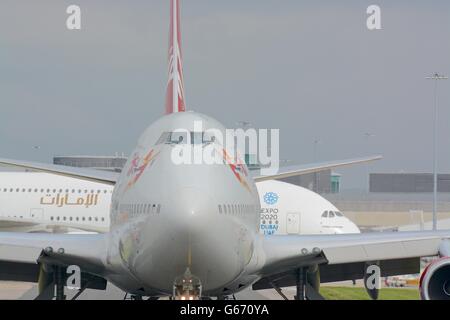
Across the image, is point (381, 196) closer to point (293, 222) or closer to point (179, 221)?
point (293, 222)

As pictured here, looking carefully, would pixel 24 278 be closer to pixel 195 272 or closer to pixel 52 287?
pixel 52 287

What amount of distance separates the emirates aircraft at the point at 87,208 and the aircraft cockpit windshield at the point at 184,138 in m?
32.9

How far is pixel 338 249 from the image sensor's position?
61.0 feet

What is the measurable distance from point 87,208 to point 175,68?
2890 cm

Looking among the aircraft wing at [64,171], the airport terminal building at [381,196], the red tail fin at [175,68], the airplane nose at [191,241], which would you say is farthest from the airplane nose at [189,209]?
the airport terminal building at [381,196]

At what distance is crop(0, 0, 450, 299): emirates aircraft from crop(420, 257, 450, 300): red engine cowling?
0.7 inches

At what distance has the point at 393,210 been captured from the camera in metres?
101

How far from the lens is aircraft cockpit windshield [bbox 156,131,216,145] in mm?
15352

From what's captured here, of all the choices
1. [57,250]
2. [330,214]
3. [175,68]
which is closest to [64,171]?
[57,250]

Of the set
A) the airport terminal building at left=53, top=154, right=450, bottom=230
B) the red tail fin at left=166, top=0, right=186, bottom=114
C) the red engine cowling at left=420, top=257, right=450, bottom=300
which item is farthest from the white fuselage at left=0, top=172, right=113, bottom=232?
the red engine cowling at left=420, top=257, right=450, bottom=300

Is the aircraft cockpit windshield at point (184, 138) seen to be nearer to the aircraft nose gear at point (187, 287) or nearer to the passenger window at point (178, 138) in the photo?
the passenger window at point (178, 138)

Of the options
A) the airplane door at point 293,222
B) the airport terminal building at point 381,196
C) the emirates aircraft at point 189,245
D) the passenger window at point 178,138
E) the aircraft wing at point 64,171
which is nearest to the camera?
the emirates aircraft at point 189,245

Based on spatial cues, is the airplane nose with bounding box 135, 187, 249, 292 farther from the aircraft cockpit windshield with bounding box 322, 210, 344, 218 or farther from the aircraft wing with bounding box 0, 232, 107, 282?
the aircraft cockpit windshield with bounding box 322, 210, 344, 218

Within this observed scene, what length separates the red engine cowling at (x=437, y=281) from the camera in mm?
18141
